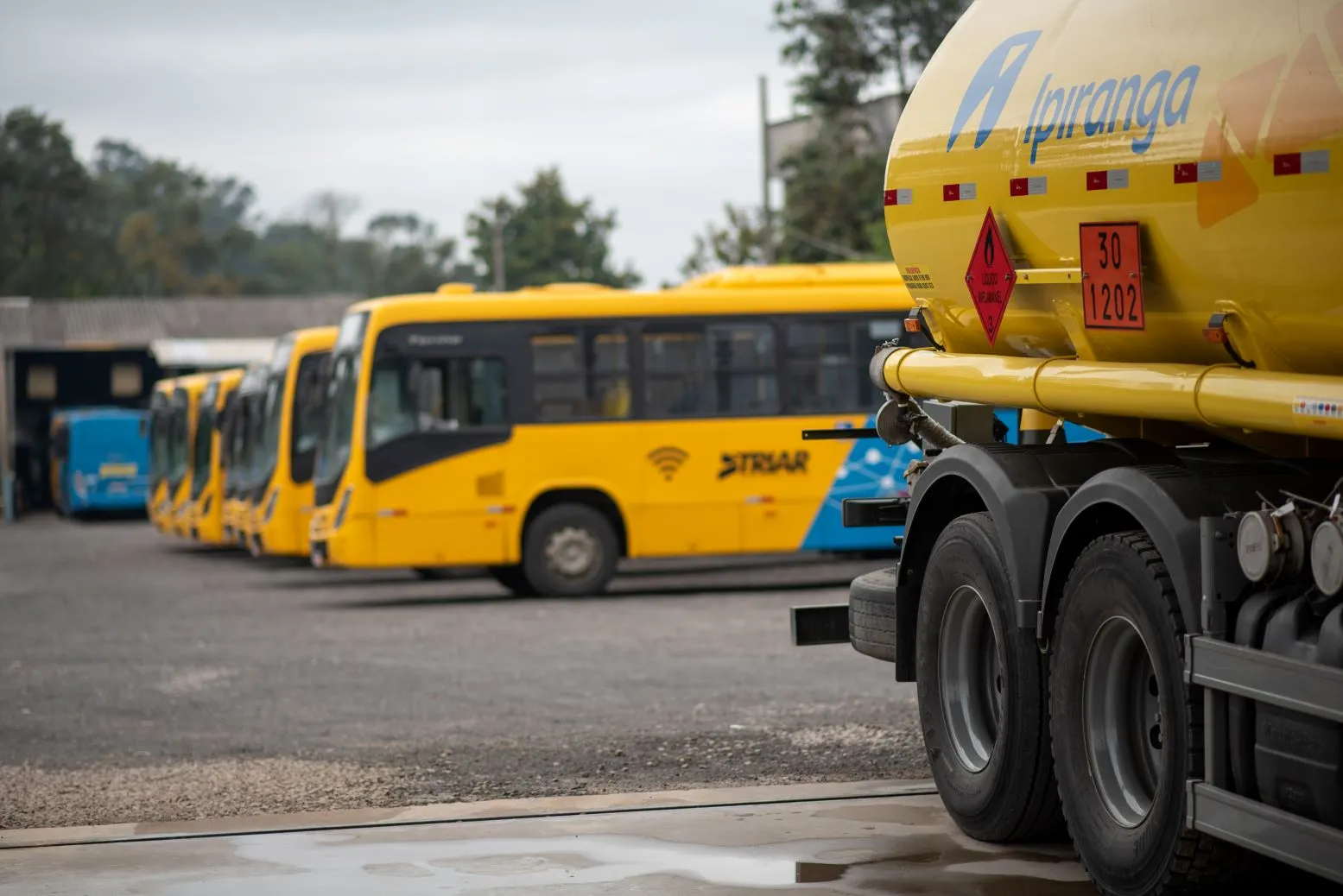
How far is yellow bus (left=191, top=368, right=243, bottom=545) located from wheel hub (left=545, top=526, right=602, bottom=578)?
39.5ft

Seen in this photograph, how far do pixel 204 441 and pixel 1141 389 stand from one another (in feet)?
96.3

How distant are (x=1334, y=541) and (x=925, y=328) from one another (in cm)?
374

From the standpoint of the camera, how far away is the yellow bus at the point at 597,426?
2102cm

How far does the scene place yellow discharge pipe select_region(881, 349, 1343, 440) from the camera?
5855 millimetres

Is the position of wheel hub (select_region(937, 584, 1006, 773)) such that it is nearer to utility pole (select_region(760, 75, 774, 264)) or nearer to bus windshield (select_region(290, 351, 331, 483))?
bus windshield (select_region(290, 351, 331, 483))

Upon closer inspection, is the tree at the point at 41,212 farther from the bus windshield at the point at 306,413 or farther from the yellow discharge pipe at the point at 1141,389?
the yellow discharge pipe at the point at 1141,389

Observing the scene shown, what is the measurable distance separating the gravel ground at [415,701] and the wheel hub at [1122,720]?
256cm

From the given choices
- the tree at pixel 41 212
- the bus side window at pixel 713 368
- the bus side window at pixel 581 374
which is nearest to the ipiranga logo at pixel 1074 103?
the bus side window at pixel 581 374

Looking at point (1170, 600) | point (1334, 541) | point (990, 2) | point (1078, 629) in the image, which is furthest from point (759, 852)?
point (990, 2)

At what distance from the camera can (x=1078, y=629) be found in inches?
269

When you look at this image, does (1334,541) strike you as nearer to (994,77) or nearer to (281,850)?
(994,77)

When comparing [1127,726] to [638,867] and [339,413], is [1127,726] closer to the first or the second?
[638,867]

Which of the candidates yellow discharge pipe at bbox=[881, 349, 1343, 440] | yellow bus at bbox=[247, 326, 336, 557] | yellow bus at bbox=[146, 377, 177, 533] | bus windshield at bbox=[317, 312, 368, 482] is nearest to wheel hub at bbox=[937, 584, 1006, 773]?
yellow discharge pipe at bbox=[881, 349, 1343, 440]

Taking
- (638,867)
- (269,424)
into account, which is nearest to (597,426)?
(269,424)
